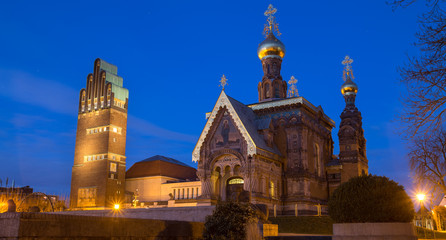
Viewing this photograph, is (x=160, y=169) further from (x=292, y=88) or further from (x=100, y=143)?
(x=292, y=88)

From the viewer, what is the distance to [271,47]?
55.2 metres

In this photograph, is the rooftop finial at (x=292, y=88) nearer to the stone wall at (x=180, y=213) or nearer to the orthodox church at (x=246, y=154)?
the orthodox church at (x=246, y=154)

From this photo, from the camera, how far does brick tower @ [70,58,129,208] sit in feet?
212

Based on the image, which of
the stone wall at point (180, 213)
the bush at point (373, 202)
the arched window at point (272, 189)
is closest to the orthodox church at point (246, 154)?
the arched window at point (272, 189)

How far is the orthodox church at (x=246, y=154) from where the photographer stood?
4319cm

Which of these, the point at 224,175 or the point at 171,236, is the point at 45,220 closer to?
the point at 171,236

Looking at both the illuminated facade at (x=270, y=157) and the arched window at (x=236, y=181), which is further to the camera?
the arched window at (x=236, y=181)

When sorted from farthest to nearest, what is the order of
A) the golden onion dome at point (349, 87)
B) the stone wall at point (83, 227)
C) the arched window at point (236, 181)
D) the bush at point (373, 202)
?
the golden onion dome at point (349, 87)
the arched window at point (236, 181)
the bush at point (373, 202)
the stone wall at point (83, 227)

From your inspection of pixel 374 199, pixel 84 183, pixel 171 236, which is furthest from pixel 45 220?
pixel 84 183

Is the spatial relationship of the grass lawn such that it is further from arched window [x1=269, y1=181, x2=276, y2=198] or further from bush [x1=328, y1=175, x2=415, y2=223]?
bush [x1=328, y1=175, x2=415, y2=223]

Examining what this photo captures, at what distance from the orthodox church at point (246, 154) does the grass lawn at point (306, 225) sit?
392 cm

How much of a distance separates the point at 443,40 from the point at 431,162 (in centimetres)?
2705

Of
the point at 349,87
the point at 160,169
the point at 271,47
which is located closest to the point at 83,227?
the point at 271,47

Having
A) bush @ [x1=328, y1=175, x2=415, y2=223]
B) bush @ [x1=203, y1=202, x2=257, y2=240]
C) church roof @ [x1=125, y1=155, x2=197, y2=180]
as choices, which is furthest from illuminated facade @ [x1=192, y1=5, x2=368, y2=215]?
bush @ [x1=328, y1=175, x2=415, y2=223]
